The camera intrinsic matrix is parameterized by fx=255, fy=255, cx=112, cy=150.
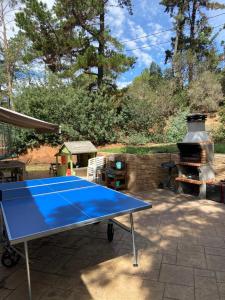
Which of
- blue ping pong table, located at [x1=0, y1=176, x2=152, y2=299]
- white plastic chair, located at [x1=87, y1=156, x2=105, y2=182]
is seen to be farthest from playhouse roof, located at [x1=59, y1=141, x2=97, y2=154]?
blue ping pong table, located at [x1=0, y1=176, x2=152, y2=299]

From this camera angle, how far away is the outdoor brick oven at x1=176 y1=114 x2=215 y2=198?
6.46 meters

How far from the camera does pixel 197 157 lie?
6.68 meters

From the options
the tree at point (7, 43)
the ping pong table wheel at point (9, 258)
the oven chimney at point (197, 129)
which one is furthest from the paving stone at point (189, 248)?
the tree at point (7, 43)

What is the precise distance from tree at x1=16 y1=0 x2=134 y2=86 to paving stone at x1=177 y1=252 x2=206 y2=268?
13.5 meters

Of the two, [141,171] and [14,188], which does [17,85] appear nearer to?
[141,171]

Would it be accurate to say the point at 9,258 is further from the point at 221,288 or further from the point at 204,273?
the point at 221,288

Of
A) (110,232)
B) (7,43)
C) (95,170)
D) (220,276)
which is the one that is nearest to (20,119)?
(110,232)

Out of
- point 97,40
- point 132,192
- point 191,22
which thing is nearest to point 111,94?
point 97,40

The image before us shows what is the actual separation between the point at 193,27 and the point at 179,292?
22.0m

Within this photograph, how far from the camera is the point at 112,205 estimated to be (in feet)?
10.7

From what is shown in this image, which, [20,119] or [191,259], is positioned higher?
[20,119]

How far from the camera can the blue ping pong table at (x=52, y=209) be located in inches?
101

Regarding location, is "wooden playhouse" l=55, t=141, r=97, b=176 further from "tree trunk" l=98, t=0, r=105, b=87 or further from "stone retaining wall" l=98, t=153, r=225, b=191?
"tree trunk" l=98, t=0, r=105, b=87

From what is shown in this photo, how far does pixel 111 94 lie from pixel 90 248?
14513 millimetres
